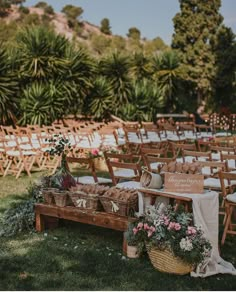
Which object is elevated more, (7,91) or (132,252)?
(7,91)

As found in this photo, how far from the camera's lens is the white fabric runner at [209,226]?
462 centimetres

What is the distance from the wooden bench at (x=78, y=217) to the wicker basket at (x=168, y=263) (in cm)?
49

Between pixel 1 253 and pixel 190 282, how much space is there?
1.89 meters

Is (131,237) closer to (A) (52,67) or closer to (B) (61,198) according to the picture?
(B) (61,198)

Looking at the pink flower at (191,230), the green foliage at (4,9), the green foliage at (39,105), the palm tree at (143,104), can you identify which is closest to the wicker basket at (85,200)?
the pink flower at (191,230)

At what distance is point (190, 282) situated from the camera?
A: 4.49 metres

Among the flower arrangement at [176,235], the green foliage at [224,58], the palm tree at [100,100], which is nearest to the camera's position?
the flower arrangement at [176,235]

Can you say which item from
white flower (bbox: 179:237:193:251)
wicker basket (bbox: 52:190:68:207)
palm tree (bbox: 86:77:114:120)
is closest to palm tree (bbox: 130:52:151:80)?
palm tree (bbox: 86:77:114:120)

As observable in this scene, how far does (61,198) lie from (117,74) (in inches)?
556

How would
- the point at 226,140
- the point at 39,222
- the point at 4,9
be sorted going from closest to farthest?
1. the point at 39,222
2. the point at 226,140
3. the point at 4,9

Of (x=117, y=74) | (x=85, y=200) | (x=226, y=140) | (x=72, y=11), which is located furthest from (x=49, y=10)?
(x=85, y=200)

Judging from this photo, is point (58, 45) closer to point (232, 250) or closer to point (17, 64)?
point (17, 64)

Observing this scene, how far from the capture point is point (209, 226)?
189 inches

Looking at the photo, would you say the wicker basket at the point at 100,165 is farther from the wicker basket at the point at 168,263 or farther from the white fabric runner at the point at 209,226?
the wicker basket at the point at 168,263
